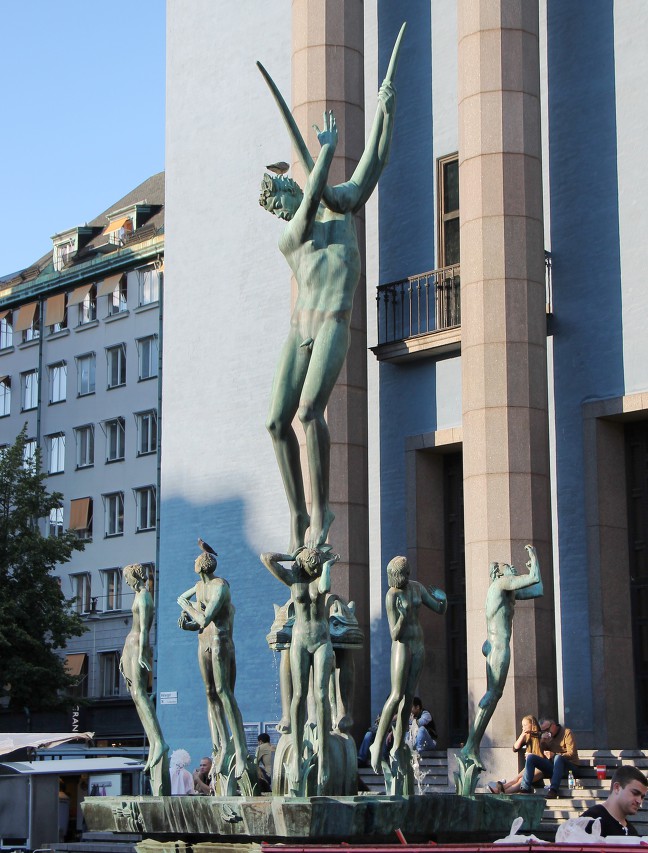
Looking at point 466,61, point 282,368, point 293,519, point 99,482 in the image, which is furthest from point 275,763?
point 99,482

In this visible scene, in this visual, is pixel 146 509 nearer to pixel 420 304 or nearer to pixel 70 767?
pixel 70 767

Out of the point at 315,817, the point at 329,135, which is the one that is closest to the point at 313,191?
the point at 329,135

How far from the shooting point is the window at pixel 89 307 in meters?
62.9

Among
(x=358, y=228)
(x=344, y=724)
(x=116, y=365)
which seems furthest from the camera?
(x=116, y=365)

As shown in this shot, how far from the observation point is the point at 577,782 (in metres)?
19.8

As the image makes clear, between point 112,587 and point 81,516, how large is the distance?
3413mm

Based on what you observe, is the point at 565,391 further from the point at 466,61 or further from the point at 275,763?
the point at 275,763

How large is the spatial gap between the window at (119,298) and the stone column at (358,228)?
3497 cm

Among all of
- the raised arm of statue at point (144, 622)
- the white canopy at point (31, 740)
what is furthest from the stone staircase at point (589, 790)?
the white canopy at point (31, 740)

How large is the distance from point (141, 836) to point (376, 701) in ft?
40.8

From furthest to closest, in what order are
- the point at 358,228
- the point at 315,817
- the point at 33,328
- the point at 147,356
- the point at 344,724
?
the point at 33,328, the point at 147,356, the point at 358,228, the point at 344,724, the point at 315,817

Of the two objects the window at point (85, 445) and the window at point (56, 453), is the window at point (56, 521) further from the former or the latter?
the window at point (85, 445)

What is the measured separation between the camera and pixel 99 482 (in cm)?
6131

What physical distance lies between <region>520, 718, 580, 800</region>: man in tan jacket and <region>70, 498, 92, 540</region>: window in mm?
41159
